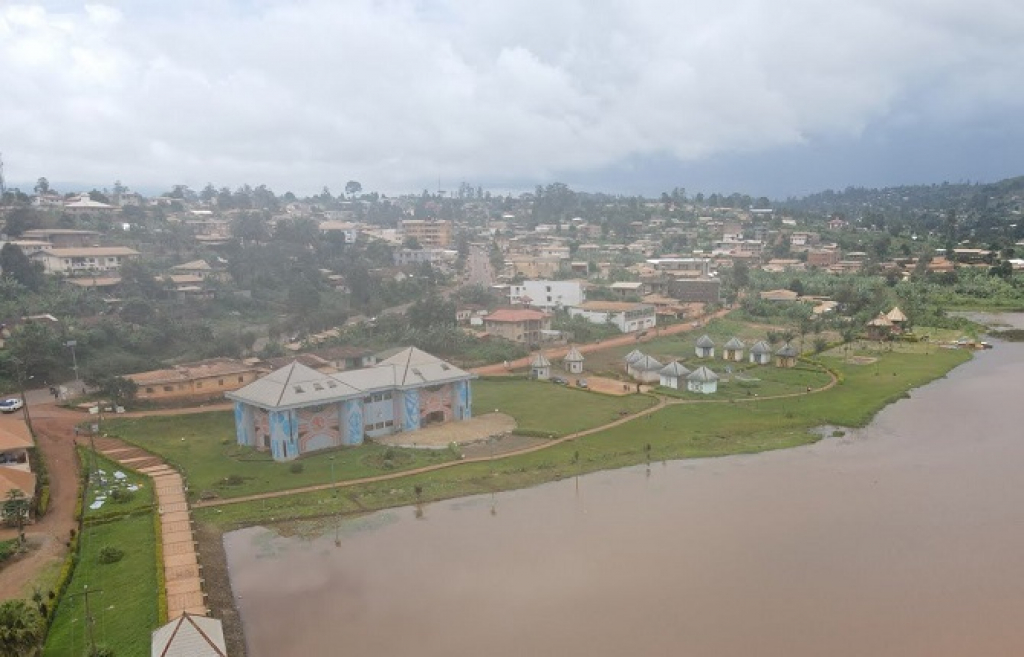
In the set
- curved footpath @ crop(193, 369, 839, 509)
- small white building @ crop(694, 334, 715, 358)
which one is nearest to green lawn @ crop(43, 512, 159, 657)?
curved footpath @ crop(193, 369, 839, 509)

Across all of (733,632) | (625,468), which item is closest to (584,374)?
(625,468)

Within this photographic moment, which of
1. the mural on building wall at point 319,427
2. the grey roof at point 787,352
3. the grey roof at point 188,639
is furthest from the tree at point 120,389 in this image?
the grey roof at point 787,352

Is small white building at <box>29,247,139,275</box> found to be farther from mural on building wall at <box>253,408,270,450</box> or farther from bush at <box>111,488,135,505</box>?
bush at <box>111,488,135,505</box>

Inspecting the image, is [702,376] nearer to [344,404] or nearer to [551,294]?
[344,404]

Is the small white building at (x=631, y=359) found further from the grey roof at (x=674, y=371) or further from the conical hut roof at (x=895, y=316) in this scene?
the conical hut roof at (x=895, y=316)

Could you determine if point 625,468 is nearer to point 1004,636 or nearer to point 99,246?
point 1004,636
